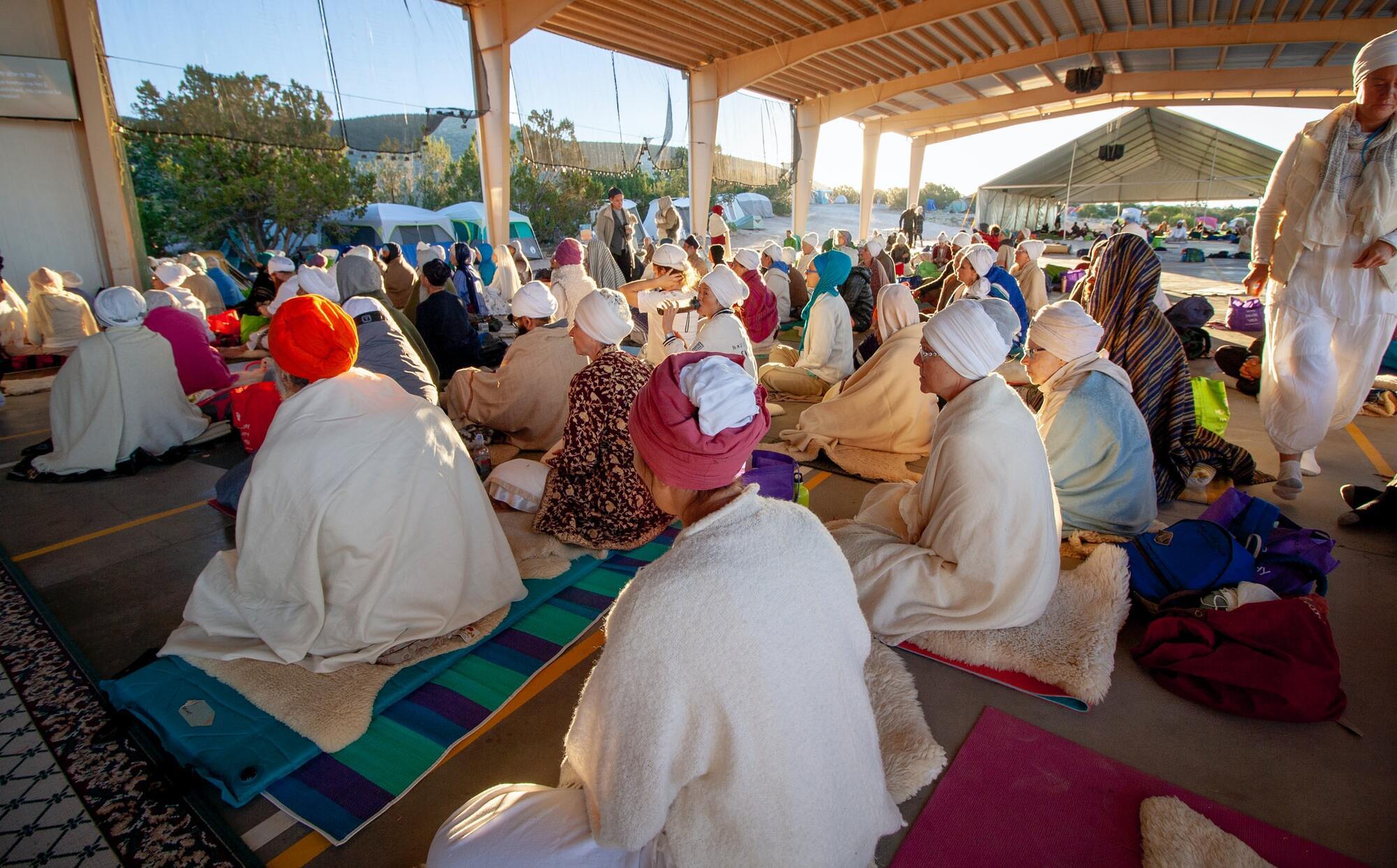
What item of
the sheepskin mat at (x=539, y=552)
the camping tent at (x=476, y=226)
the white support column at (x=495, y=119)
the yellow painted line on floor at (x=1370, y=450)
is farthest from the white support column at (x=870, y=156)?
the sheepskin mat at (x=539, y=552)

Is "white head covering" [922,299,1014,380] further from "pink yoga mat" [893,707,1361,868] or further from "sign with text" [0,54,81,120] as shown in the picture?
"sign with text" [0,54,81,120]

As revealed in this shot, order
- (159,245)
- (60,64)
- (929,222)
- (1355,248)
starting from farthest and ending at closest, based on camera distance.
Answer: (929,222), (159,245), (60,64), (1355,248)

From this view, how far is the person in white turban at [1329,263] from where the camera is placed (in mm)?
3381

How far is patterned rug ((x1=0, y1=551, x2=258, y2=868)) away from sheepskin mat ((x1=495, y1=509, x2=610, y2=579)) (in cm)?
142

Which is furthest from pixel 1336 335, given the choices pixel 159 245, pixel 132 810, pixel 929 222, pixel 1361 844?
pixel 929 222

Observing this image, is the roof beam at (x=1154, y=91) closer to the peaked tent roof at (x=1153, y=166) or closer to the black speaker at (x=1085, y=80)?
the black speaker at (x=1085, y=80)

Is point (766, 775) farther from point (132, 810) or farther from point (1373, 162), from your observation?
point (1373, 162)

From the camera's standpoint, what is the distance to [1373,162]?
11.1 feet

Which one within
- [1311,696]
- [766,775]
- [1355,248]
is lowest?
[1311,696]

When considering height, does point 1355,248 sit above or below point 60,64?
below

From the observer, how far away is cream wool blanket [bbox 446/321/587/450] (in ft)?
15.2

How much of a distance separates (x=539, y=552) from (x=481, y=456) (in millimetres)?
1375

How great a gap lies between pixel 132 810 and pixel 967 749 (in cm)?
246

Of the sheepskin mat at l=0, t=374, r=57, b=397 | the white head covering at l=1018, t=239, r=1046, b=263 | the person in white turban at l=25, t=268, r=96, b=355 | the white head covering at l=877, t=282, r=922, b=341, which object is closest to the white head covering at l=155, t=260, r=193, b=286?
the person in white turban at l=25, t=268, r=96, b=355
